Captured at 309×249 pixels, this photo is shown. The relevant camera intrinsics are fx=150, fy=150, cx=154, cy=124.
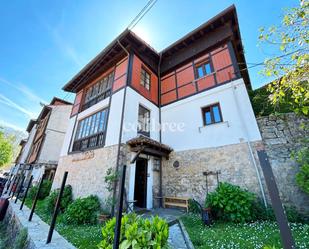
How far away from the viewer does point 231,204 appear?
16.7 ft

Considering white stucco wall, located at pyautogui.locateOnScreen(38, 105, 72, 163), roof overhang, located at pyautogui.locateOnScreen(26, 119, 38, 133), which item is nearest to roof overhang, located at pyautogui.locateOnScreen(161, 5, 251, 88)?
white stucco wall, located at pyautogui.locateOnScreen(38, 105, 72, 163)

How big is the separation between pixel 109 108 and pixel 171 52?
593 centimetres

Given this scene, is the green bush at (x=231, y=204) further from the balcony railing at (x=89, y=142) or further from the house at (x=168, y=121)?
the balcony railing at (x=89, y=142)

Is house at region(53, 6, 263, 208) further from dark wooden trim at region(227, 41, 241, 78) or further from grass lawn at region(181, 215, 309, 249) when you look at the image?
grass lawn at region(181, 215, 309, 249)

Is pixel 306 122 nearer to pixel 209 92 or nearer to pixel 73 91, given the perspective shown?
pixel 209 92

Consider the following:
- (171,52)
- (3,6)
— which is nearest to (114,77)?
(171,52)

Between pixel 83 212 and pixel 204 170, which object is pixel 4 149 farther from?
pixel 204 170

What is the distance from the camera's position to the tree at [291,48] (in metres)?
2.72

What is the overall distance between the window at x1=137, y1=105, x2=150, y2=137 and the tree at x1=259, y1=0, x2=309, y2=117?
6.12 m

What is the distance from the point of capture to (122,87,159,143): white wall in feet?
23.8

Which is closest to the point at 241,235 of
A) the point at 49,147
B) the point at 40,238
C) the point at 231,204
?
the point at 231,204

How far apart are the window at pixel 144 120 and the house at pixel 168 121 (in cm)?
6

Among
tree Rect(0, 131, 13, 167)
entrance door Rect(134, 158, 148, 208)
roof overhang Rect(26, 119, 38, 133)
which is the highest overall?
roof overhang Rect(26, 119, 38, 133)

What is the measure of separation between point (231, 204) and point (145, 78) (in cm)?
790
